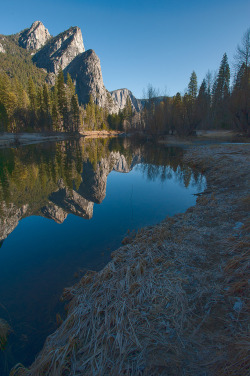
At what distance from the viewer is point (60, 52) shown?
18250 centimetres

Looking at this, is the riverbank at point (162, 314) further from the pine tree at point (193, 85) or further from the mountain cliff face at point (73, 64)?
the mountain cliff face at point (73, 64)

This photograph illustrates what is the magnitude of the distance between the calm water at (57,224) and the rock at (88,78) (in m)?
157

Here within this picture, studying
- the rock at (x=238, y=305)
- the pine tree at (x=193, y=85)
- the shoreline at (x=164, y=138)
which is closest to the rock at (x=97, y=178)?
the rock at (x=238, y=305)

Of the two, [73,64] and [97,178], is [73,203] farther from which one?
[73,64]

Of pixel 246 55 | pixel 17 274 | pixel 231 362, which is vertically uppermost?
pixel 246 55

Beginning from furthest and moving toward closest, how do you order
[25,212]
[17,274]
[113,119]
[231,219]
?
[113,119], [25,212], [231,219], [17,274]

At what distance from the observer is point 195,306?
2.91 m

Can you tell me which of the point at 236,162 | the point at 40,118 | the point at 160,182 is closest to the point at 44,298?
the point at 160,182

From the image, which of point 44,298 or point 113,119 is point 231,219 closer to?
point 44,298

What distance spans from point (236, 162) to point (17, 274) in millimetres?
14619

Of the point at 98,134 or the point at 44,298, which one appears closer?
the point at 44,298

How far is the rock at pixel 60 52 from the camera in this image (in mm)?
179500

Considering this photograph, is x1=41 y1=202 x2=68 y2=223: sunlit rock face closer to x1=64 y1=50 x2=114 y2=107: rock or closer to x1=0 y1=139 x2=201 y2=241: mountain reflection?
x1=0 y1=139 x2=201 y2=241: mountain reflection

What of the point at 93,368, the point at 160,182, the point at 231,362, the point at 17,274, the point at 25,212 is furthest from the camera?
the point at 160,182
